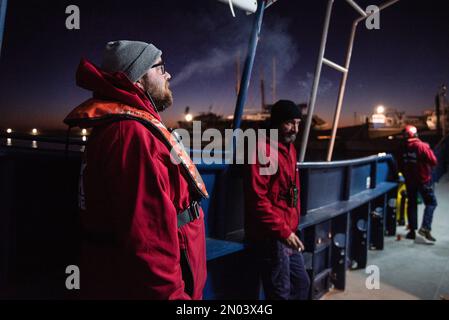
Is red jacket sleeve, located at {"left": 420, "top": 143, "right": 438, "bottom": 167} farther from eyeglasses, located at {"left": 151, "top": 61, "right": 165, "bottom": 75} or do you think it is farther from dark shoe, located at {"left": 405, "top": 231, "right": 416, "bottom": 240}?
eyeglasses, located at {"left": 151, "top": 61, "right": 165, "bottom": 75}

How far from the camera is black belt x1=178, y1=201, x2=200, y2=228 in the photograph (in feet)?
4.73

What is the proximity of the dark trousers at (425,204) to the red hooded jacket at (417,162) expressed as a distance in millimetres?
128

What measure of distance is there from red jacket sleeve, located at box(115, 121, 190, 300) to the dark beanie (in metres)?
1.78

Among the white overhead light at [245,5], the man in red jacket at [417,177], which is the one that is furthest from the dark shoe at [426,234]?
the white overhead light at [245,5]

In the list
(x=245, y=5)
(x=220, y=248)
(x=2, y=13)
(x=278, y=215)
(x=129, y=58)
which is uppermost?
(x=245, y=5)

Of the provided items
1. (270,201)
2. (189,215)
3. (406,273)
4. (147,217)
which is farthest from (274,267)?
(406,273)

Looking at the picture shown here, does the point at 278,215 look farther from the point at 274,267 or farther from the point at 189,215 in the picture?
the point at 189,215

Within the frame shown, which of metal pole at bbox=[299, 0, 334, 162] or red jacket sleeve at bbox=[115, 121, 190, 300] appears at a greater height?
metal pole at bbox=[299, 0, 334, 162]

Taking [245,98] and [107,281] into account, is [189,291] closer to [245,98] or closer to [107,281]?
[107,281]

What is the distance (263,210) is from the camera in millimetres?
2559

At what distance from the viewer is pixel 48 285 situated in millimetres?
1934

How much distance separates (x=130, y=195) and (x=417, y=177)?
6.89 meters

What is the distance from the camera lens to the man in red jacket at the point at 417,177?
6176 millimetres

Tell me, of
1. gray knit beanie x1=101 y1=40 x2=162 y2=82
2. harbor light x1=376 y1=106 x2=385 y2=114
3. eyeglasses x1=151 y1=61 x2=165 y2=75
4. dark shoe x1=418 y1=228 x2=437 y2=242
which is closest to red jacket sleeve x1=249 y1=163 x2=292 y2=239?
eyeglasses x1=151 y1=61 x2=165 y2=75
